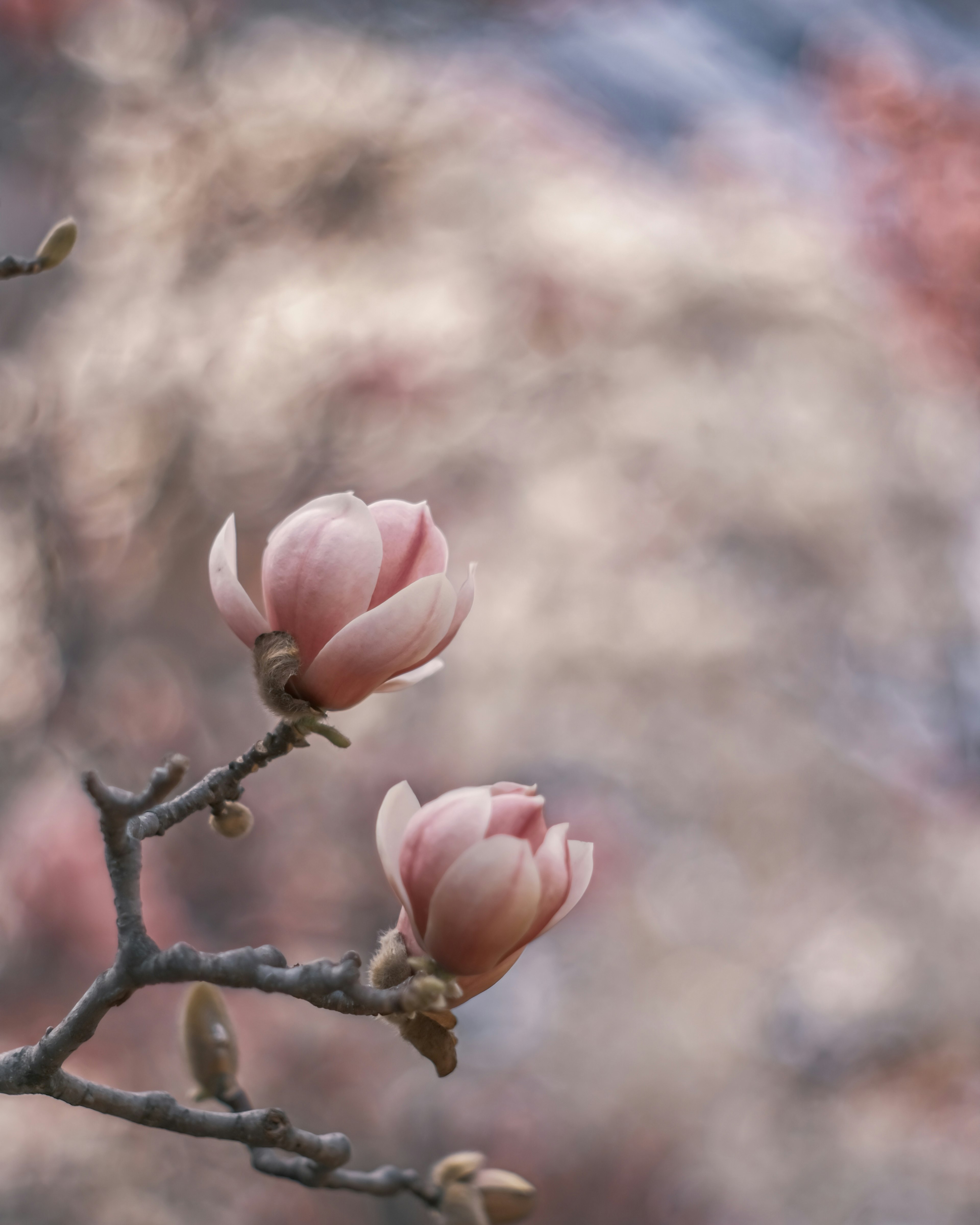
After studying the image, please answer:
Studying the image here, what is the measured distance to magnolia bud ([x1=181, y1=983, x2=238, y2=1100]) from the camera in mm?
509

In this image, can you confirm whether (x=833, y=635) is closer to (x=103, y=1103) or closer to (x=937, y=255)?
(x=937, y=255)

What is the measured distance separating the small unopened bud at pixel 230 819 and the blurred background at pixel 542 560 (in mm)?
1391

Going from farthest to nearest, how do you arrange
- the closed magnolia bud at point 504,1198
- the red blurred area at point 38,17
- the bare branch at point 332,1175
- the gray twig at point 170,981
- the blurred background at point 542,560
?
the red blurred area at point 38,17
the blurred background at point 542,560
the closed magnolia bud at point 504,1198
the bare branch at point 332,1175
the gray twig at point 170,981

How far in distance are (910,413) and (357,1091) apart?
5.98ft

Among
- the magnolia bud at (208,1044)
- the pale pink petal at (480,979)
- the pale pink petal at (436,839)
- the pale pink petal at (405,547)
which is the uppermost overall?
the pale pink petal at (405,547)

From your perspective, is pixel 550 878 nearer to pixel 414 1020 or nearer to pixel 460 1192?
pixel 414 1020

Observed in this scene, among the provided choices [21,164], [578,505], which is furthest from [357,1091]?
[21,164]

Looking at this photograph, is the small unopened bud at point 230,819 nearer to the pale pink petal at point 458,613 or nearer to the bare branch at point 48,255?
the pale pink petal at point 458,613

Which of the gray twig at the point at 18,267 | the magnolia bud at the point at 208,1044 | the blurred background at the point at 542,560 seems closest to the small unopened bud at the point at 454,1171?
the magnolia bud at the point at 208,1044

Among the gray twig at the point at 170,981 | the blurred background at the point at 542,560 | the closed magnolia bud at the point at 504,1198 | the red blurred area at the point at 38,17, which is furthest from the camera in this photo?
the red blurred area at the point at 38,17

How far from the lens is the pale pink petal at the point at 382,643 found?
36cm

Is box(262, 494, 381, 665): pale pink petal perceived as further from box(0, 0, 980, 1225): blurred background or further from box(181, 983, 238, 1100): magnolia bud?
box(0, 0, 980, 1225): blurred background

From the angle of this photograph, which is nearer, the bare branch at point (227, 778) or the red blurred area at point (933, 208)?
the bare branch at point (227, 778)

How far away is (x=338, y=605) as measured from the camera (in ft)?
1.24
